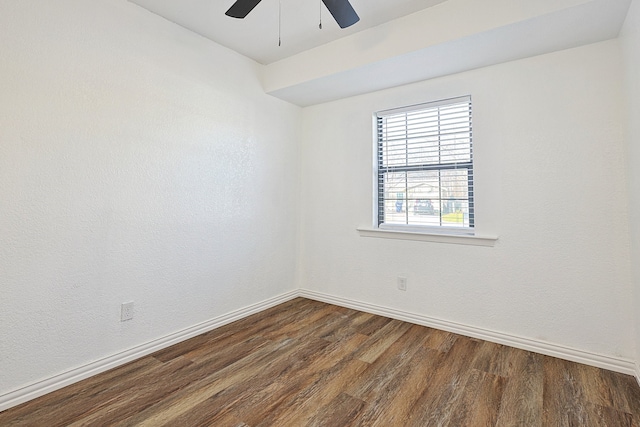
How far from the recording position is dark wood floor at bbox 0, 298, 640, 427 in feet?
5.13

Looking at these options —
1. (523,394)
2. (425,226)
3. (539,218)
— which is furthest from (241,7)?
(523,394)

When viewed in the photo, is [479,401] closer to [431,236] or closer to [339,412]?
[339,412]

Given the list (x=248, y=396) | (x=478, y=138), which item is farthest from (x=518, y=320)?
(x=248, y=396)

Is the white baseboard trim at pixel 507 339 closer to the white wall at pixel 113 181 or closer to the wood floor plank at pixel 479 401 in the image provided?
the wood floor plank at pixel 479 401

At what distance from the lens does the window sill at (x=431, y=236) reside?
2494 millimetres

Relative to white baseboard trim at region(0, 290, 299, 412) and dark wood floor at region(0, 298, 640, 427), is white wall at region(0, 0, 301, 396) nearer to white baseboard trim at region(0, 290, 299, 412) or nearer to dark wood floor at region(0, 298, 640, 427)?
white baseboard trim at region(0, 290, 299, 412)

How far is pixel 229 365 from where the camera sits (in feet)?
6.80

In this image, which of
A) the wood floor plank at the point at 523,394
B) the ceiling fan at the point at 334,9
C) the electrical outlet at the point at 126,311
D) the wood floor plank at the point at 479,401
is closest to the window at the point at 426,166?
the wood floor plank at the point at 523,394

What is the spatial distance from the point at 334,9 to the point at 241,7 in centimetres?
54

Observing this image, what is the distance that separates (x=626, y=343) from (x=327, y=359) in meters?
1.97

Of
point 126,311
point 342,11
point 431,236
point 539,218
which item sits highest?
point 342,11

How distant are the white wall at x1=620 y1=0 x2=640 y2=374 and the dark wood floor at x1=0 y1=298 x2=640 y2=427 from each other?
57 cm

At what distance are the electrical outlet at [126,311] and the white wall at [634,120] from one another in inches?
128

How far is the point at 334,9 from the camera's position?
1744 millimetres
